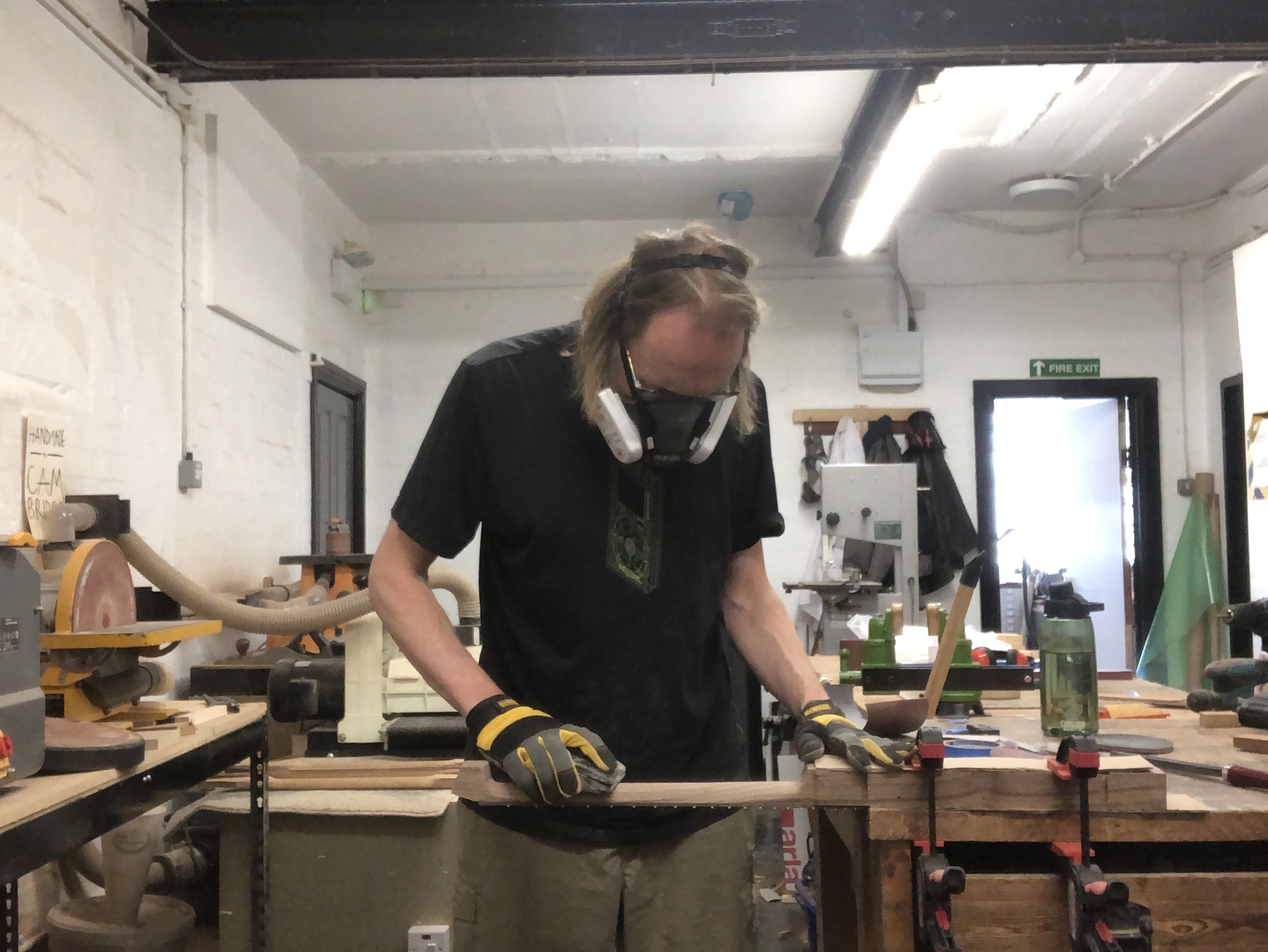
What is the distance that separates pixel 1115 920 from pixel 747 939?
49cm

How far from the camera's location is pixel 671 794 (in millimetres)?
1070

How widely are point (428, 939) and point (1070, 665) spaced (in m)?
1.58

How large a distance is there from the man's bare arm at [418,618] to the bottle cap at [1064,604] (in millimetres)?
970

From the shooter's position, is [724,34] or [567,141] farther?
[567,141]

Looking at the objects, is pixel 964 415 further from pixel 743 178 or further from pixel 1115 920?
pixel 1115 920

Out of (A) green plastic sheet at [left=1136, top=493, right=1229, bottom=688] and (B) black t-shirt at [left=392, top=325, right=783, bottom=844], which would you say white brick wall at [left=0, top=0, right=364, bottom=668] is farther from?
(A) green plastic sheet at [left=1136, top=493, right=1229, bottom=688]

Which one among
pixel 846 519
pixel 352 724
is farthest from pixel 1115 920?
pixel 846 519

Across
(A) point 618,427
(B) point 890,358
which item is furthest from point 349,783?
(B) point 890,358

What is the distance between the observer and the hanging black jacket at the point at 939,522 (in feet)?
15.3

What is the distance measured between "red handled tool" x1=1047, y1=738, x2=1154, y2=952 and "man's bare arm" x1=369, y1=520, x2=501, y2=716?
2.40ft

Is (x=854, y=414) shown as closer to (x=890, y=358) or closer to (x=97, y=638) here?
(x=890, y=358)

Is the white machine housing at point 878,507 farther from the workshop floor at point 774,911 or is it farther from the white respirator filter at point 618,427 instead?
the white respirator filter at point 618,427

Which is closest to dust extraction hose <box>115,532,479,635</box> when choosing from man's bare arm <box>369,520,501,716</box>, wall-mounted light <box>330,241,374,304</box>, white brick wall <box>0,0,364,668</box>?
white brick wall <box>0,0,364,668</box>

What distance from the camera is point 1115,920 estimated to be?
998 mm
